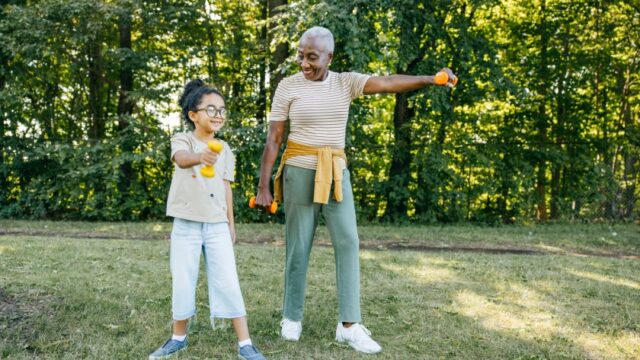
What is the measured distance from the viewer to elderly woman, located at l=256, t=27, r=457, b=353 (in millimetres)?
3586

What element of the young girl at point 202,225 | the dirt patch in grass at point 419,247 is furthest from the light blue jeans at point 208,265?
the dirt patch in grass at point 419,247

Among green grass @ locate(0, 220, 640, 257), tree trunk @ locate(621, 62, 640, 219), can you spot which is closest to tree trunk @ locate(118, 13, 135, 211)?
green grass @ locate(0, 220, 640, 257)

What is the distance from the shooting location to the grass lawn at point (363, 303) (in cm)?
364

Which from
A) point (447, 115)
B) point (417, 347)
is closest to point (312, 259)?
point (417, 347)

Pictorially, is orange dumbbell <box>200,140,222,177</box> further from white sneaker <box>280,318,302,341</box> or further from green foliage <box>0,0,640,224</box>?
green foliage <box>0,0,640,224</box>

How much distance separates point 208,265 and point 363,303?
1.76 meters

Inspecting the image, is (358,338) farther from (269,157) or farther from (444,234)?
(444,234)

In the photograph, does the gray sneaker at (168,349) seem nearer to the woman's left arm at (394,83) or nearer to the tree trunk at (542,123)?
the woman's left arm at (394,83)

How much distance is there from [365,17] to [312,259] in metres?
4.63

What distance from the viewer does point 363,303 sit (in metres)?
4.79

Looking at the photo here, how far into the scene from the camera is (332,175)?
3.62 meters

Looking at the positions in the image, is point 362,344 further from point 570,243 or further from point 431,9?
point 431,9

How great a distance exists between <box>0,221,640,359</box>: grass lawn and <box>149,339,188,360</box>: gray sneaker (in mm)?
82

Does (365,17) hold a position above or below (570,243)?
above
